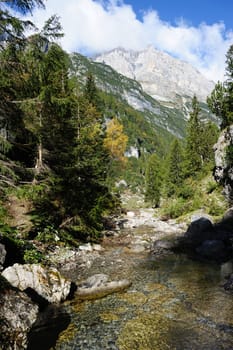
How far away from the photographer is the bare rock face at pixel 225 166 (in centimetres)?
3284

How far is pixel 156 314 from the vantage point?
10.7 meters

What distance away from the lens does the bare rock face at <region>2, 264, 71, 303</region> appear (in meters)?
10.8

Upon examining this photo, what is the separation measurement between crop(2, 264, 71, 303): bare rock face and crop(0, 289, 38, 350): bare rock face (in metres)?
1.89

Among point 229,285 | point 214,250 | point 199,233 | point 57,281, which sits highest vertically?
point 199,233

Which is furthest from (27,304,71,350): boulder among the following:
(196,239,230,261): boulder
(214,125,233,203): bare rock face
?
(214,125,233,203): bare rock face

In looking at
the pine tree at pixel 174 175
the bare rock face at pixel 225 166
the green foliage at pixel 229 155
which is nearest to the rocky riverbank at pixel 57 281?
the bare rock face at pixel 225 166

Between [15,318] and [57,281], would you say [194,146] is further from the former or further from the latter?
[15,318]

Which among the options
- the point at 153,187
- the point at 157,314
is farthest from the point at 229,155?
the point at 157,314

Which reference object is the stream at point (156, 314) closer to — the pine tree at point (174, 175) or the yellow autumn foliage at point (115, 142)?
the yellow autumn foliage at point (115, 142)

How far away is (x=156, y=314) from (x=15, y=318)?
16.1 feet

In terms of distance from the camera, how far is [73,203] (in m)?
19.9

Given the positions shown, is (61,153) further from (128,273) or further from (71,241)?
(128,273)

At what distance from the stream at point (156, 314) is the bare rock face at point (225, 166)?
17.7m

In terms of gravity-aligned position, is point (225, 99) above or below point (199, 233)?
above
